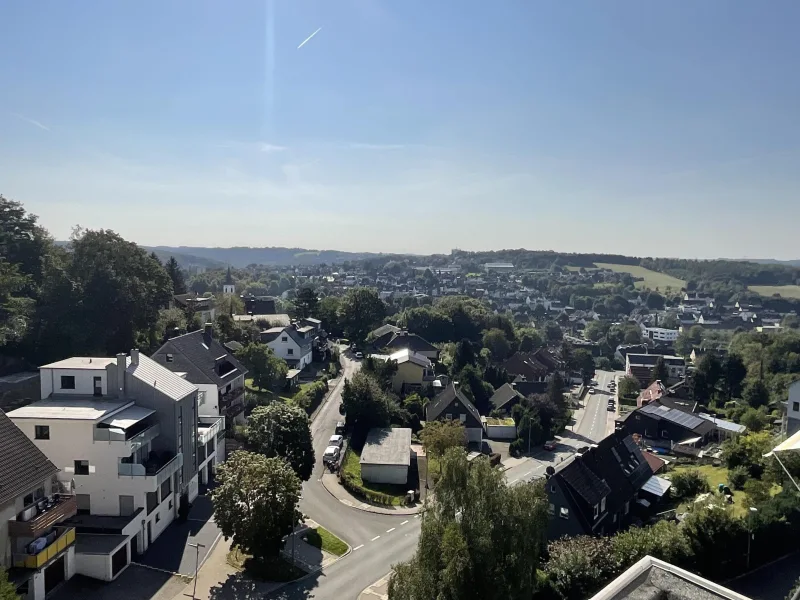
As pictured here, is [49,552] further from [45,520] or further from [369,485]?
[369,485]

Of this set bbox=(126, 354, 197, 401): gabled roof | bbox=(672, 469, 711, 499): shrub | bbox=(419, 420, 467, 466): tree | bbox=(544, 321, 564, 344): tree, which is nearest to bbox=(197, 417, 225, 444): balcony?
bbox=(126, 354, 197, 401): gabled roof

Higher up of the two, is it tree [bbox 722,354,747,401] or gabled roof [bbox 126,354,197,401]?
gabled roof [bbox 126,354,197,401]

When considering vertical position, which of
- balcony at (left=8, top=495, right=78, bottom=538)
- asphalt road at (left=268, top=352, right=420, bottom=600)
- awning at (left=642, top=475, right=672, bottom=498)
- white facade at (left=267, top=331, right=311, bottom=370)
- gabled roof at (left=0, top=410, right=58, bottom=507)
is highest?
gabled roof at (left=0, top=410, right=58, bottom=507)

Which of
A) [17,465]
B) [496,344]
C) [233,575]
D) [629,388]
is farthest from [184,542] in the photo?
[496,344]

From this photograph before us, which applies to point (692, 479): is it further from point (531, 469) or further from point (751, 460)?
point (531, 469)

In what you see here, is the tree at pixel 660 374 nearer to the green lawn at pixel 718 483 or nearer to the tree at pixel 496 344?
the tree at pixel 496 344

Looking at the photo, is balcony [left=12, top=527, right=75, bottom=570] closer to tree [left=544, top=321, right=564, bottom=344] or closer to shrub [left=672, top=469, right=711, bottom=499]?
shrub [left=672, top=469, right=711, bottom=499]

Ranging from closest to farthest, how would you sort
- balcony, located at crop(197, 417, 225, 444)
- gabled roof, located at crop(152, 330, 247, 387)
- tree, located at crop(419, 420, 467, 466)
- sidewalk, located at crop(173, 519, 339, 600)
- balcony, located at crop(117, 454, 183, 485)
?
sidewalk, located at crop(173, 519, 339, 600) < balcony, located at crop(117, 454, 183, 485) < balcony, located at crop(197, 417, 225, 444) < gabled roof, located at crop(152, 330, 247, 387) < tree, located at crop(419, 420, 467, 466)
